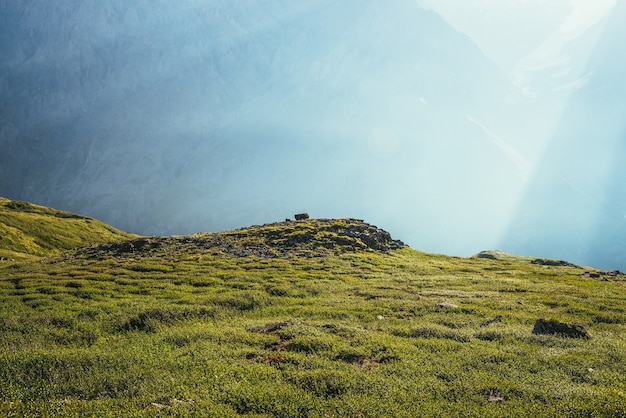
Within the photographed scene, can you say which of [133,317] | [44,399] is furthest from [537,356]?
[133,317]

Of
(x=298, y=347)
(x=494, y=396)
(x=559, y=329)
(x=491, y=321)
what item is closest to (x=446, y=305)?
(x=491, y=321)

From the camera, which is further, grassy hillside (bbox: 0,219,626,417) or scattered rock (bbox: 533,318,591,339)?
scattered rock (bbox: 533,318,591,339)

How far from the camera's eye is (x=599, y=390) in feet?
49.0

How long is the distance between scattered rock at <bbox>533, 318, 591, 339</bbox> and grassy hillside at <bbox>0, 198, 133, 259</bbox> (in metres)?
121

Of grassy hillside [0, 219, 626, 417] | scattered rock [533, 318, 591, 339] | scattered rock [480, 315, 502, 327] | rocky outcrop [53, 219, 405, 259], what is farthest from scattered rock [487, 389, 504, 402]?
rocky outcrop [53, 219, 405, 259]

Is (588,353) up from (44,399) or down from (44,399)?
up

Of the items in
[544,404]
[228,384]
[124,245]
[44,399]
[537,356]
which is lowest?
[44,399]

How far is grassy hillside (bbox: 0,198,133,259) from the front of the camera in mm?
119188

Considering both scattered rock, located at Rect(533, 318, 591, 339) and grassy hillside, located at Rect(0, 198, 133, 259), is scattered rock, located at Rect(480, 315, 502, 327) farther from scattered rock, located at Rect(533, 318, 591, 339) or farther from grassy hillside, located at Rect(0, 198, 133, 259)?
Result: grassy hillside, located at Rect(0, 198, 133, 259)

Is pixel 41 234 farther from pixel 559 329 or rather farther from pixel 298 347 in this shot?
pixel 559 329

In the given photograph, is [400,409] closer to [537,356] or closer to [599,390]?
[599,390]

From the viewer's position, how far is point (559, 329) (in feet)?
76.5

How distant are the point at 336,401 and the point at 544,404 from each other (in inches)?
311

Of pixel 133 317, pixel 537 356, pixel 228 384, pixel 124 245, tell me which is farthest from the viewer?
pixel 124 245
